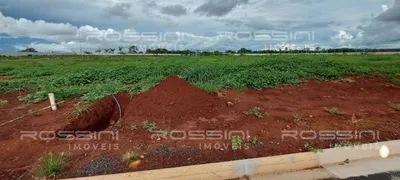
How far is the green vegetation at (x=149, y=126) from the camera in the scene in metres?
4.00

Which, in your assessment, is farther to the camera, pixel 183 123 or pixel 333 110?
pixel 333 110

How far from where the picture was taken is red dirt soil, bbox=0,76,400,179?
10.4 ft

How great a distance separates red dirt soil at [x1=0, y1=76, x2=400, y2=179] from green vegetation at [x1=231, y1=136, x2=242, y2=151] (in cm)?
8

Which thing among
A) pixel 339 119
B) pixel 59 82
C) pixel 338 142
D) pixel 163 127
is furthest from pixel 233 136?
pixel 59 82

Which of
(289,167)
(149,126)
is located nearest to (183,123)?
(149,126)

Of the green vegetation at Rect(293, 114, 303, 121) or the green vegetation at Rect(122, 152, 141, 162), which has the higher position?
the green vegetation at Rect(293, 114, 303, 121)

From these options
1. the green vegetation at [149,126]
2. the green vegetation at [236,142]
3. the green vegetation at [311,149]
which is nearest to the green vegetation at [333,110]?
the green vegetation at [311,149]

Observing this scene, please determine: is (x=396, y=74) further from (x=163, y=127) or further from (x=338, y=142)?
(x=163, y=127)

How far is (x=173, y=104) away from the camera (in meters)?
4.77

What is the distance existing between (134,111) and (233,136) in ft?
6.28

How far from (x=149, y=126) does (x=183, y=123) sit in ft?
1.83

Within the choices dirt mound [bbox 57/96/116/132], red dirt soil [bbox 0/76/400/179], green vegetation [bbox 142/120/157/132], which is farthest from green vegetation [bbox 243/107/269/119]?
dirt mound [bbox 57/96/116/132]

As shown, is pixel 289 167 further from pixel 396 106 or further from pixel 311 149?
pixel 396 106

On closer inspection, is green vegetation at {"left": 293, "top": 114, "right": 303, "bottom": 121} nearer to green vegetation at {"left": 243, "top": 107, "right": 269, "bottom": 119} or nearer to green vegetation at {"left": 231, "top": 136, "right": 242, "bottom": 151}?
green vegetation at {"left": 243, "top": 107, "right": 269, "bottom": 119}
